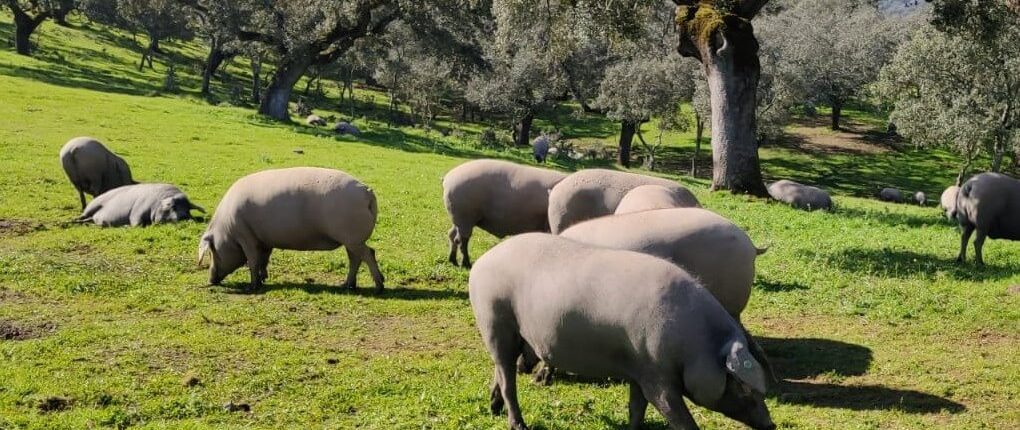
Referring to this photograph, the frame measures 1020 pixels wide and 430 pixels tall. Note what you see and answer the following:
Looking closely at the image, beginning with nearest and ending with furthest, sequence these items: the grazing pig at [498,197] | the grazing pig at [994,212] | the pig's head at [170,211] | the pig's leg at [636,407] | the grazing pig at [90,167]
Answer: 1. the pig's leg at [636,407]
2. the grazing pig at [498,197]
3. the grazing pig at [994,212]
4. the pig's head at [170,211]
5. the grazing pig at [90,167]

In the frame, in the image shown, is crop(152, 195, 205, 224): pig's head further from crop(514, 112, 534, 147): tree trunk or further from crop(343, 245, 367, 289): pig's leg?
crop(514, 112, 534, 147): tree trunk

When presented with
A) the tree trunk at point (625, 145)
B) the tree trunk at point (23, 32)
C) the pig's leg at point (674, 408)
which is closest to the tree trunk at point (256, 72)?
the tree trunk at point (23, 32)

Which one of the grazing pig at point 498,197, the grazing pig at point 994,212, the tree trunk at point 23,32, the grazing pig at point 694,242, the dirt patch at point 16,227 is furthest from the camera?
the tree trunk at point 23,32

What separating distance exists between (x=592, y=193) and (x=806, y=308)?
3.36 metres

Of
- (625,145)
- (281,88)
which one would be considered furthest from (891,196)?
(281,88)

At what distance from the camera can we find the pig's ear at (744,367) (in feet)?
17.9

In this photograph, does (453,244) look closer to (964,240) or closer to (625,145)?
(964,240)

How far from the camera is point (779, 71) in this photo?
47.3m

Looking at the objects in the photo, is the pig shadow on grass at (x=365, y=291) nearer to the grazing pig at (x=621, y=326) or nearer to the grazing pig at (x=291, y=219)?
the grazing pig at (x=291, y=219)

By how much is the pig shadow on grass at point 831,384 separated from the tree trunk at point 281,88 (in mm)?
34252

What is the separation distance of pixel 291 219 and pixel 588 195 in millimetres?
4278

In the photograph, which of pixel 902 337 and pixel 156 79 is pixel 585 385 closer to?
pixel 902 337

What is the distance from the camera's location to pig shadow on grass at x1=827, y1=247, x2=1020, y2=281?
13539 millimetres

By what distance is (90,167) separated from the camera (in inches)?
757
